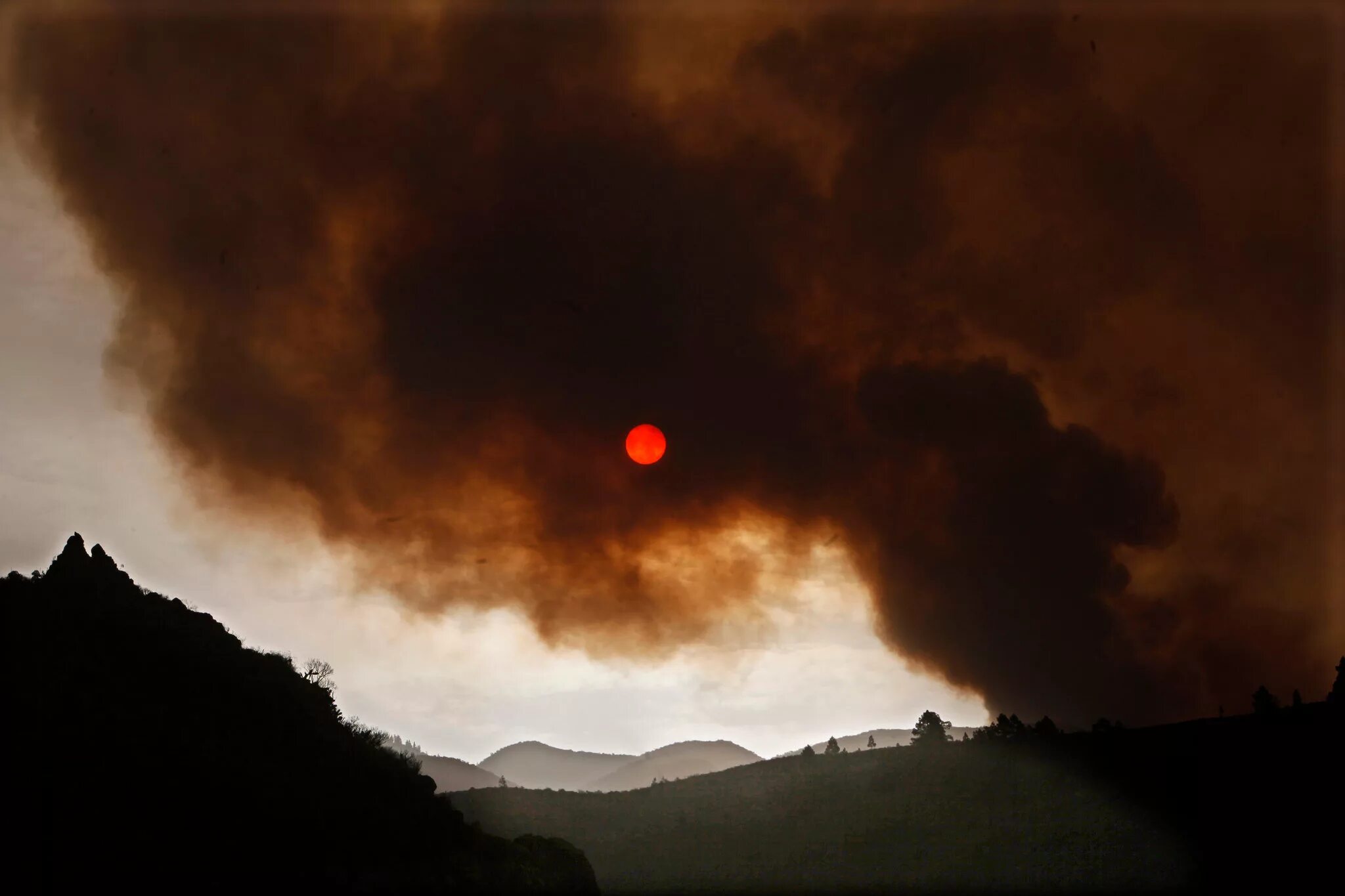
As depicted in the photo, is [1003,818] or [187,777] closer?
[187,777]

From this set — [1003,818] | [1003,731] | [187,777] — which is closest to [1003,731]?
[1003,731]

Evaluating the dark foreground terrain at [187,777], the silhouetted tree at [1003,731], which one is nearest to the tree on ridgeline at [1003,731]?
the silhouetted tree at [1003,731]

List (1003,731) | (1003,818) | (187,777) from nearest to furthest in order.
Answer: (187,777)
(1003,818)
(1003,731)

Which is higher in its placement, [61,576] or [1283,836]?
[61,576]

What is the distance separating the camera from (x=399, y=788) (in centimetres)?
4438

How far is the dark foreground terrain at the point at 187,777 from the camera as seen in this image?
2931 centimetres

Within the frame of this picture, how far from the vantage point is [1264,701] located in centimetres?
8862

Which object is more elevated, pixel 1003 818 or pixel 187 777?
pixel 187 777

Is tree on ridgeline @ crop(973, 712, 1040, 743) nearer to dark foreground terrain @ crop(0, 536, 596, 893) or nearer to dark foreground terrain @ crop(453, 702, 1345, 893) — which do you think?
dark foreground terrain @ crop(453, 702, 1345, 893)

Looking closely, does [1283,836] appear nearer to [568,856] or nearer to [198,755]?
[568,856]

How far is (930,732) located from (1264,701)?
118 ft

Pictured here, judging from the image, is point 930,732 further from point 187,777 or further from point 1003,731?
point 187,777

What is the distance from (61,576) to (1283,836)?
269 ft

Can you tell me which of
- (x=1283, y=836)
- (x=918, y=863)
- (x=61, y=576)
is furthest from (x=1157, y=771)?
(x=61, y=576)
